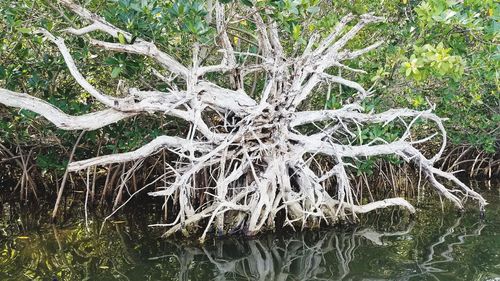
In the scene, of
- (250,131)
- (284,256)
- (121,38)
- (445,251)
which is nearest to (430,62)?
(250,131)

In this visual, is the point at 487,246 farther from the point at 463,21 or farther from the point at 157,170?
the point at 157,170

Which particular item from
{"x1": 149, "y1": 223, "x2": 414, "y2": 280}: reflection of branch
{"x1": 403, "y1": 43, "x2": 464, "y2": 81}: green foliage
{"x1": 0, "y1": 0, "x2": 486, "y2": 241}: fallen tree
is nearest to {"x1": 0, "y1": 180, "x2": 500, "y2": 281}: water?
{"x1": 149, "y1": 223, "x2": 414, "y2": 280}: reflection of branch

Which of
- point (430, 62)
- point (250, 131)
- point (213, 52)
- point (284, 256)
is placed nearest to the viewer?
point (430, 62)

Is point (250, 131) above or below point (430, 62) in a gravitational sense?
below

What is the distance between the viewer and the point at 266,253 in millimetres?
3963

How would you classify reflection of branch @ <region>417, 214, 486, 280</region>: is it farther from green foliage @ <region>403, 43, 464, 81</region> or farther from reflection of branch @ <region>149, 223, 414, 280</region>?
green foliage @ <region>403, 43, 464, 81</region>

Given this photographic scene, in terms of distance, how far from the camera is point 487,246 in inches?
159

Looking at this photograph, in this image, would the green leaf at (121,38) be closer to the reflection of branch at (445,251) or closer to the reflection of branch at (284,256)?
the reflection of branch at (284,256)

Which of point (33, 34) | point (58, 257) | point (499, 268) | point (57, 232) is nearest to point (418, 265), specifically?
point (499, 268)

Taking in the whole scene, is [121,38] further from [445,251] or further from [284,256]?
[445,251]

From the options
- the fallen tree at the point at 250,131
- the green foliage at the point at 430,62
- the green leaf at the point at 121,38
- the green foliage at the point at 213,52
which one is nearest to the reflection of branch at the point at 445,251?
the fallen tree at the point at 250,131

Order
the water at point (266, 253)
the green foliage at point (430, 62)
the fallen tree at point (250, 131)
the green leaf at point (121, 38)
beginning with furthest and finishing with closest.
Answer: the fallen tree at point (250, 131)
the green leaf at point (121, 38)
the water at point (266, 253)
the green foliage at point (430, 62)

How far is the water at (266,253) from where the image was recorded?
3486 mm

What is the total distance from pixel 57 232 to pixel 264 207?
6.37ft
